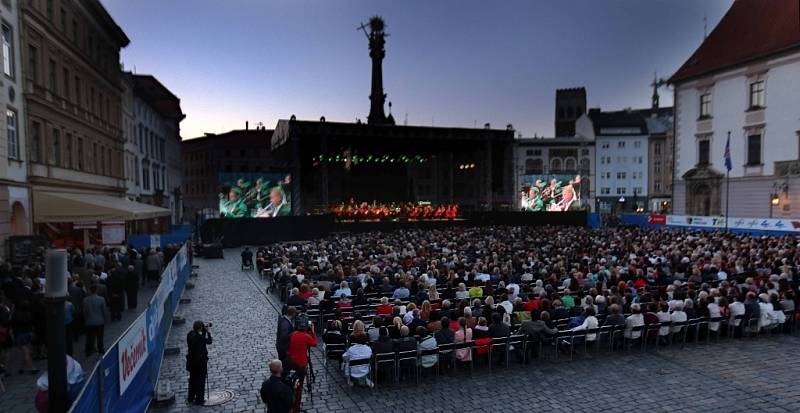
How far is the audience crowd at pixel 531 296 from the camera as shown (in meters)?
9.54

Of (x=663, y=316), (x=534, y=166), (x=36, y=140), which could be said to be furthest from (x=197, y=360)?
(x=534, y=166)

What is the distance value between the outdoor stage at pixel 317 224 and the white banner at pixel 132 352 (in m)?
25.2

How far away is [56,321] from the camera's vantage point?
4633 millimetres

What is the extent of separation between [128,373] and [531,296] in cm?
1017

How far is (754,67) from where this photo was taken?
3625cm

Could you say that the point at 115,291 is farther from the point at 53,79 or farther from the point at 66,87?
the point at 66,87

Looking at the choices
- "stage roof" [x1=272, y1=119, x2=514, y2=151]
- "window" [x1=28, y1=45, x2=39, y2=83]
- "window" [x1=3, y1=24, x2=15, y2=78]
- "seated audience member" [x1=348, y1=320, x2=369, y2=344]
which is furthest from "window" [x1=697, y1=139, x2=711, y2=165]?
"window" [x1=3, y1=24, x2=15, y2=78]

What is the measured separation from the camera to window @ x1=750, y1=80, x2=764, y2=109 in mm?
36047

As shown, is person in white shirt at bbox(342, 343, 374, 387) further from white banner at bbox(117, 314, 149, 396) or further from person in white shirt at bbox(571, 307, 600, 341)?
person in white shirt at bbox(571, 307, 600, 341)

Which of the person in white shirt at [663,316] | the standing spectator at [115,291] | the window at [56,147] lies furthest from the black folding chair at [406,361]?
the window at [56,147]

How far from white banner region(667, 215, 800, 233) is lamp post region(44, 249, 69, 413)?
125ft

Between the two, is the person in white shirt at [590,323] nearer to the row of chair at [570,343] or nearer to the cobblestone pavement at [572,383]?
the row of chair at [570,343]

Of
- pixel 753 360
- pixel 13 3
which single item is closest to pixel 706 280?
pixel 753 360

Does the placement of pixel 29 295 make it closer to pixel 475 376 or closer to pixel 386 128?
pixel 475 376
